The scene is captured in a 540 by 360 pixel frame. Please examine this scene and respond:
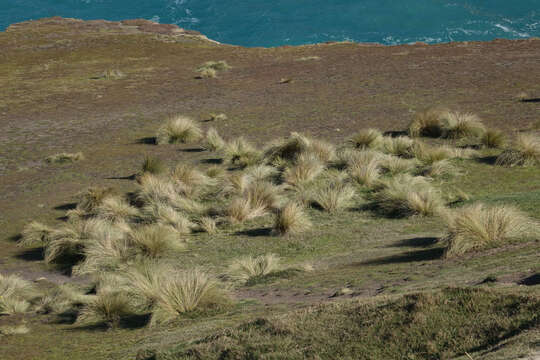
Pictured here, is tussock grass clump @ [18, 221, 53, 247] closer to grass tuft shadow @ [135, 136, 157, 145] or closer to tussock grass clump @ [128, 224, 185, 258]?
tussock grass clump @ [128, 224, 185, 258]

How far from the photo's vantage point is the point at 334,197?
32.1ft

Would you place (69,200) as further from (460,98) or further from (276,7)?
(276,7)

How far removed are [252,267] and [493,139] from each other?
7104mm

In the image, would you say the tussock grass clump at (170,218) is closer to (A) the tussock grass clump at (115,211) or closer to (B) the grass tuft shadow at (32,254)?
(A) the tussock grass clump at (115,211)

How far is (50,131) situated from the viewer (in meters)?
18.0

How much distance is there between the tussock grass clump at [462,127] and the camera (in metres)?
13.1

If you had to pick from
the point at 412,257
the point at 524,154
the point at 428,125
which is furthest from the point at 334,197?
the point at 428,125

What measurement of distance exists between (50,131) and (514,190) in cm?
1340

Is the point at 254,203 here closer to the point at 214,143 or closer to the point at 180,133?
the point at 214,143

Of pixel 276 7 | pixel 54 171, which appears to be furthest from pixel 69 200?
pixel 276 7

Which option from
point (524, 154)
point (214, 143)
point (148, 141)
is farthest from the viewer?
point (148, 141)

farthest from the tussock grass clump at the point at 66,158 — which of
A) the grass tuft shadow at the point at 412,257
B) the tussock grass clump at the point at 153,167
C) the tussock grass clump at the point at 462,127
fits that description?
the grass tuft shadow at the point at 412,257

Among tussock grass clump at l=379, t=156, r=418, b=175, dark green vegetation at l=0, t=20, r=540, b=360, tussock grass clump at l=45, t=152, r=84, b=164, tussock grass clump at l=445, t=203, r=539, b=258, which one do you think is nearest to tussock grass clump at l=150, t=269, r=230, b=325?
dark green vegetation at l=0, t=20, r=540, b=360

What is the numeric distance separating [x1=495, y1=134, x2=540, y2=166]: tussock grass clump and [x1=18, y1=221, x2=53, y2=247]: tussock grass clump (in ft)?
26.6
